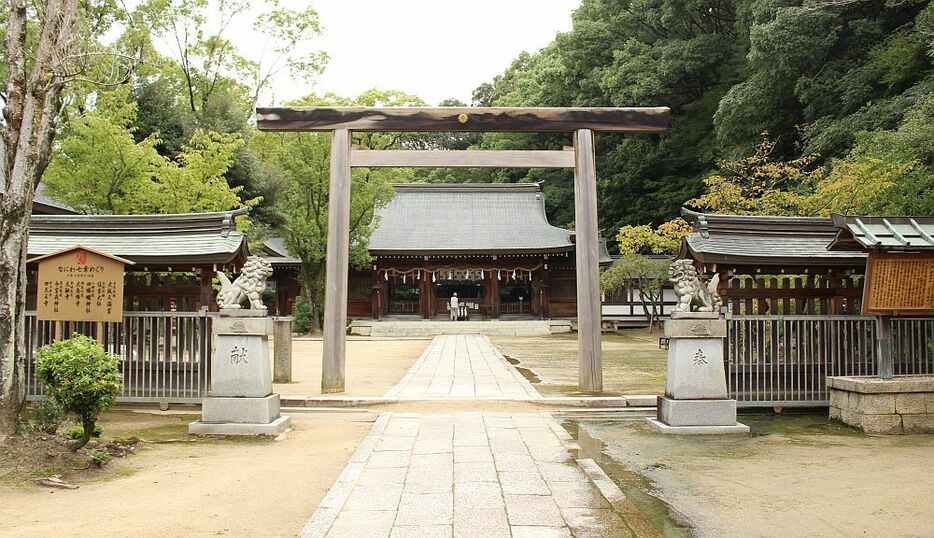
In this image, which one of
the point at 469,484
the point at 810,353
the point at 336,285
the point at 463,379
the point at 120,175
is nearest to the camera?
the point at 469,484

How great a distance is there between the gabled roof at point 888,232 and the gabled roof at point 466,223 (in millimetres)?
22192

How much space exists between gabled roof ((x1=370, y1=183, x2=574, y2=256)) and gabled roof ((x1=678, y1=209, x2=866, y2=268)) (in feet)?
62.4

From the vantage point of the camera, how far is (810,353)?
927 cm

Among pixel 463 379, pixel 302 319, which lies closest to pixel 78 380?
pixel 463 379

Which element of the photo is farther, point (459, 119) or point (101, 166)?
point (101, 166)

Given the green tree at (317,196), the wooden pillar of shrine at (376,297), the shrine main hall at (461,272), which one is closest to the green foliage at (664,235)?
the shrine main hall at (461,272)

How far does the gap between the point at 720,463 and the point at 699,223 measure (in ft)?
19.2

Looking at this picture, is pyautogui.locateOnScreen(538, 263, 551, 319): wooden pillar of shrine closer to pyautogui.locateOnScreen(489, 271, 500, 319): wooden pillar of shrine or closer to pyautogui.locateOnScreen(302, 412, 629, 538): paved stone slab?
pyautogui.locateOnScreen(489, 271, 500, 319): wooden pillar of shrine

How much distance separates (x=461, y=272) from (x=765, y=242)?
72.2 ft

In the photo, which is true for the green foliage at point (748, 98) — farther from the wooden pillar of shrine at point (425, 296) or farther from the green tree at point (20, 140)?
the green tree at point (20, 140)

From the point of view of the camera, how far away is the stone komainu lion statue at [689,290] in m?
7.98

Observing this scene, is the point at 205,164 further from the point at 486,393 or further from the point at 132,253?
the point at 486,393

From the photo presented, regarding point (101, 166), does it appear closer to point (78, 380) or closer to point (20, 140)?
point (20, 140)

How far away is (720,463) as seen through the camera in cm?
634
